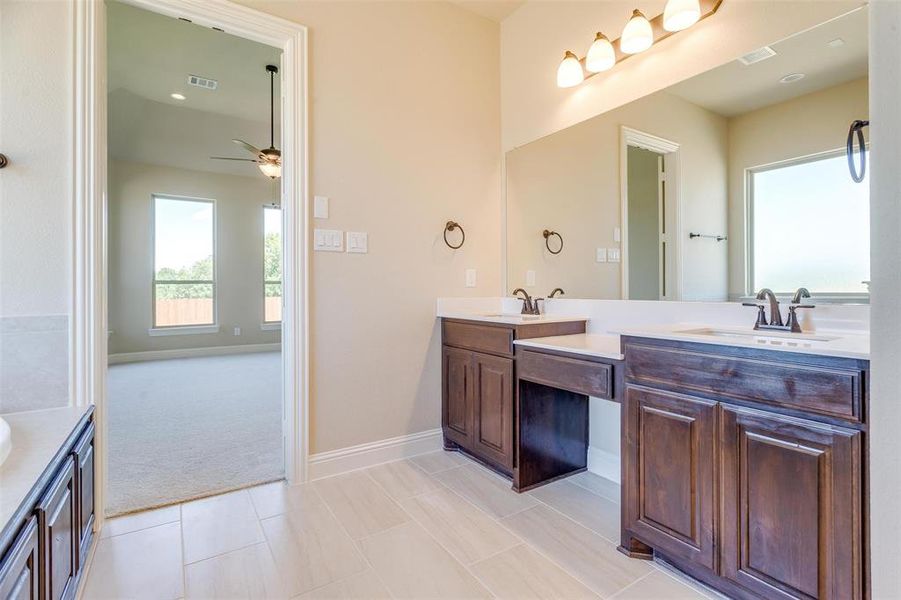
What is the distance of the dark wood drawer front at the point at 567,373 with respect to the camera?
1.77 m

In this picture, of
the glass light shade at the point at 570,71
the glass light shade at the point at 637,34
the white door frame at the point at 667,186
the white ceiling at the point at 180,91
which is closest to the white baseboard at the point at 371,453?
the white door frame at the point at 667,186

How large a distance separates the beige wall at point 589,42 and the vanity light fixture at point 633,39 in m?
0.04

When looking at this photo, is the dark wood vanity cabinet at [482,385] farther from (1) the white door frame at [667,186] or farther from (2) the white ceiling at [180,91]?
(2) the white ceiling at [180,91]

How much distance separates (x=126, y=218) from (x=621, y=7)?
6.50 metres

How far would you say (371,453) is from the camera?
101 inches

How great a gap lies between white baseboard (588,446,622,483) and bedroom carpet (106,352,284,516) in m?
1.77

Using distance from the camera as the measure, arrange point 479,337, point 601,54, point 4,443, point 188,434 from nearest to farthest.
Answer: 1. point 4,443
2. point 601,54
3. point 479,337
4. point 188,434

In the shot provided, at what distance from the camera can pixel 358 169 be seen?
2.51m

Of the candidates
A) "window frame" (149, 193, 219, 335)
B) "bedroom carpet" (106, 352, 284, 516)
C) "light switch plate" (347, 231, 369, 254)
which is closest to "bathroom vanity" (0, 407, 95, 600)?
"bedroom carpet" (106, 352, 284, 516)

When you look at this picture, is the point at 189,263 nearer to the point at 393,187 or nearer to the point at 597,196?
the point at 393,187

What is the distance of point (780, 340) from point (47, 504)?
2.21 meters

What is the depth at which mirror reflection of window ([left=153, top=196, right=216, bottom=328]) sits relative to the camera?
20.5ft

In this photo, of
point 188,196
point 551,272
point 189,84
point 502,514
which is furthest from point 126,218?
point 502,514

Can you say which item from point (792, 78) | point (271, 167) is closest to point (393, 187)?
point (792, 78)
